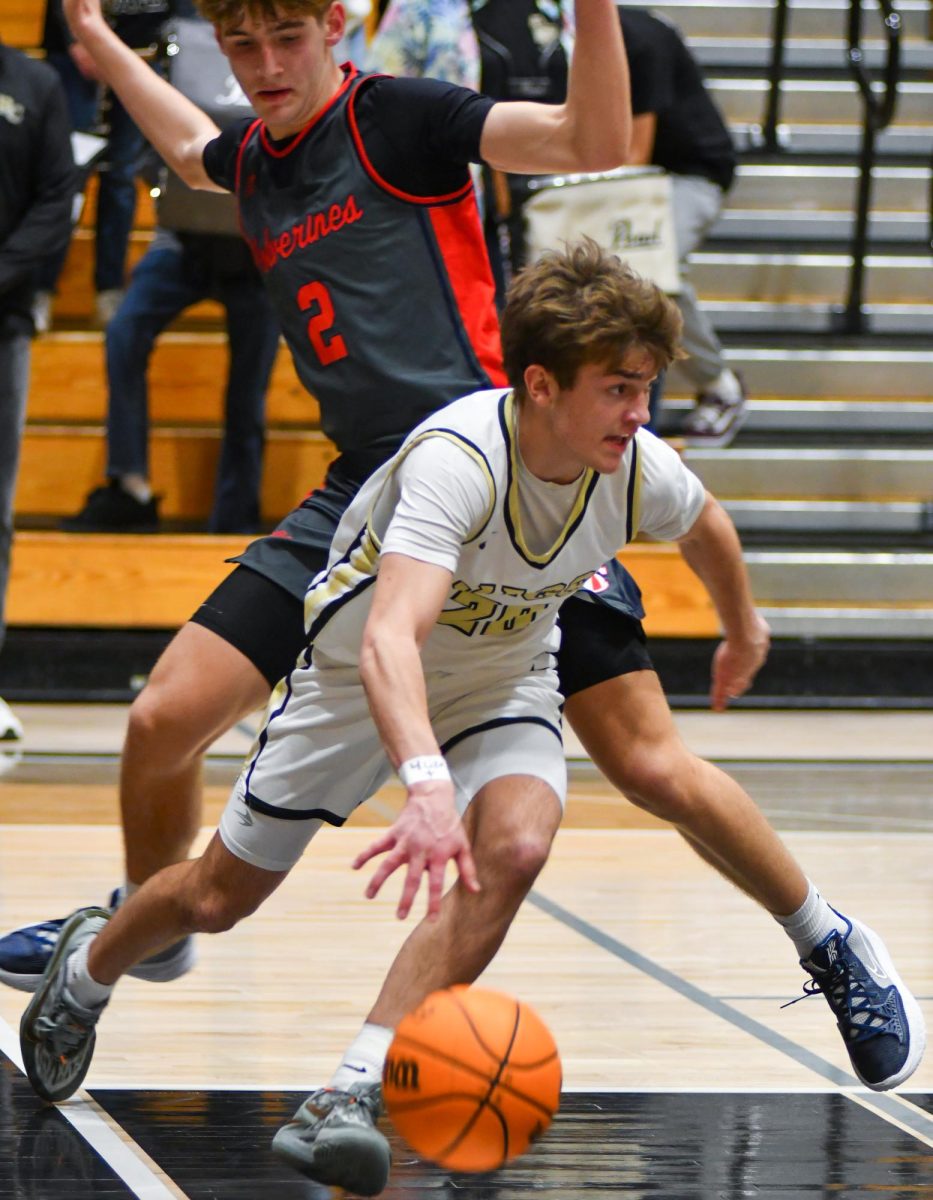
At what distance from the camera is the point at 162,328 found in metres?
7.13

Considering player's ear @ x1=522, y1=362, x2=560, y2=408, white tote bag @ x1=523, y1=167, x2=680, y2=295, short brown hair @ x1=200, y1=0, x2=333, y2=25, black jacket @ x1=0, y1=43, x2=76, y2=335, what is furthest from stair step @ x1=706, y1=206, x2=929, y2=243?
player's ear @ x1=522, y1=362, x2=560, y2=408

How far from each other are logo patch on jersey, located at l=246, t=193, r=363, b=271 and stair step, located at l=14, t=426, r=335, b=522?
4325mm

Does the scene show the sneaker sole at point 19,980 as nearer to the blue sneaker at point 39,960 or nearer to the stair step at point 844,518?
the blue sneaker at point 39,960

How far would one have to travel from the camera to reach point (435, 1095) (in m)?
2.47

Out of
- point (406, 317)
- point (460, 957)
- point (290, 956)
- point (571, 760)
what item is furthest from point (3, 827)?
point (460, 957)

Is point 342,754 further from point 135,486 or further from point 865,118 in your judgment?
point 865,118

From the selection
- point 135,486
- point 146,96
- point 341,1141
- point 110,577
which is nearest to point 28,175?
point 135,486

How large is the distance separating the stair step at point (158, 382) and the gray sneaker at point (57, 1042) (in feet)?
16.1

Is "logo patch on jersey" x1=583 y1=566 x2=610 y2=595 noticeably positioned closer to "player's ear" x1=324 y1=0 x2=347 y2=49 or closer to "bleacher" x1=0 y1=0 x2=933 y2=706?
"player's ear" x1=324 y1=0 x2=347 y2=49

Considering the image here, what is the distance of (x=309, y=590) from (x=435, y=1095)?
2.82ft

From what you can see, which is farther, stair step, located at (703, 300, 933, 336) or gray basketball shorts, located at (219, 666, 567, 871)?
stair step, located at (703, 300, 933, 336)

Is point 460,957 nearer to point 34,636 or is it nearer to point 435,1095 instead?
point 435,1095

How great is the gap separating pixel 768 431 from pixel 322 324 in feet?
18.1

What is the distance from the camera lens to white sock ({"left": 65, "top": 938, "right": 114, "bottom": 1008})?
3.14m
